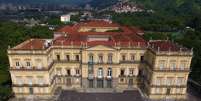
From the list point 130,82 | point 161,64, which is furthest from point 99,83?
point 161,64

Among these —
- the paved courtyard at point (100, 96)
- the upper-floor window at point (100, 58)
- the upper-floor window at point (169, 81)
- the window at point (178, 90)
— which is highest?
the upper-floor window at point (100, 58)

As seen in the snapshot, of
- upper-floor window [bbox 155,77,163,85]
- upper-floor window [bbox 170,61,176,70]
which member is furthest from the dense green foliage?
upper-floor window [bbox 170,61,176,70]

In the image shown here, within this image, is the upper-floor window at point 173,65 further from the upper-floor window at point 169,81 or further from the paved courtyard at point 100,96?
the paved courtyard at point 100,96

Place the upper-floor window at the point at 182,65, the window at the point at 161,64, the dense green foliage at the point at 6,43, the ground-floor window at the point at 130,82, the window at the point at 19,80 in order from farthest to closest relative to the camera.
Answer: the ground-floor window at the point at 130,82, the dense green foliage at the point at 6,43, the window at the point at 19,80, the upper-floor window at the point at 182,65, the window at the point at 161,64

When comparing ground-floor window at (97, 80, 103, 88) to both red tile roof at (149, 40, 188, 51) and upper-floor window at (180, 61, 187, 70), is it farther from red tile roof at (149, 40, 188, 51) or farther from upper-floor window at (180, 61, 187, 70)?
upper-floor window at (180, 61, 187, 70)

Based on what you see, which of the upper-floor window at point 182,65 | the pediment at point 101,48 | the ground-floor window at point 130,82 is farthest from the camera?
the ground-floor window at point 130,82

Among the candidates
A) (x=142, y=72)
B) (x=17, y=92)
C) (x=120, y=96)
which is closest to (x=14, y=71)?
(x=17, y=92)

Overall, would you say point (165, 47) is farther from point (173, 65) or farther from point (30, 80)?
point (30, 80)

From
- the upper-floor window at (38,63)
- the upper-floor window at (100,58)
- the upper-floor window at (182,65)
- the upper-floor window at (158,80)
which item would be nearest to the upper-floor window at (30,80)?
the upper-floor window at (38,63)
